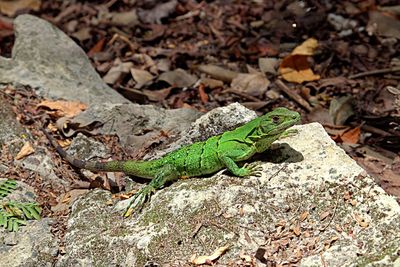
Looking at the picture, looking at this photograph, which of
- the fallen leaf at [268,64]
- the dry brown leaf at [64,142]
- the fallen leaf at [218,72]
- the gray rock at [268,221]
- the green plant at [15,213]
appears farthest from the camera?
the fallen leaf at [268,64]

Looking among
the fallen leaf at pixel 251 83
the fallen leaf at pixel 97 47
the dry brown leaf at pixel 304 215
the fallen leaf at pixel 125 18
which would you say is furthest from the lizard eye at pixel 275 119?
the fallen leaf at pixel 125 18

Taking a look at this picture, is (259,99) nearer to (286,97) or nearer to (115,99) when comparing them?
(286,97)

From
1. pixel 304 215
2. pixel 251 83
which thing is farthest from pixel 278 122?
pixel 251 83

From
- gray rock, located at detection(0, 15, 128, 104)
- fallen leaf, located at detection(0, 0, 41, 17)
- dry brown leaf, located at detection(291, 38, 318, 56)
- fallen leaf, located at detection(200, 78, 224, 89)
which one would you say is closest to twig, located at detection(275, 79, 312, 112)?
dry brown leaf, located at detection(291, 38, 318, 56)

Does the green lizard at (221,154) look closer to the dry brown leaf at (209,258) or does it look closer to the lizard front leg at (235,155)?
the lizard front leg at (235,155)

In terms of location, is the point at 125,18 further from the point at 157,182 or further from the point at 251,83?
the point at 157,182

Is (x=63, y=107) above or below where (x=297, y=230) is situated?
below
